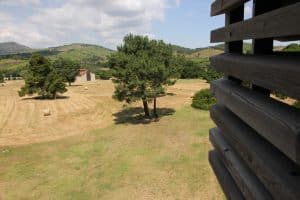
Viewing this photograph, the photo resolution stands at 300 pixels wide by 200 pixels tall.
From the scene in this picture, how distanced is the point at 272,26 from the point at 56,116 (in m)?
37.3

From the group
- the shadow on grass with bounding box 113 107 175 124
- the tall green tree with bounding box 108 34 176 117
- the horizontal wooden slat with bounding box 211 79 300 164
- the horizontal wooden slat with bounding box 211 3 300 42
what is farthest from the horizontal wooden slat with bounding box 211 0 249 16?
the shadow on grass with bounding box 113 107 175 124

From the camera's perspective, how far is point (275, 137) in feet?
5.77

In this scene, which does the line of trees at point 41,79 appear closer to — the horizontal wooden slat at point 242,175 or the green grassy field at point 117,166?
the green grassy field at point 117,166

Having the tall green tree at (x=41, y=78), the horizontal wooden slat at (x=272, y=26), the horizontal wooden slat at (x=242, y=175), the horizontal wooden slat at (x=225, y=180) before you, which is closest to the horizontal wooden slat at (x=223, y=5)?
the horizontal wooden slat at (x=272, y=26)

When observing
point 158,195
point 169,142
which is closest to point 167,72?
point 169,142

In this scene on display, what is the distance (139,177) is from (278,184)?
1682cm

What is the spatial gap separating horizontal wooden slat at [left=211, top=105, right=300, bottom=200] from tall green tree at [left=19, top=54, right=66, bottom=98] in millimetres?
47830

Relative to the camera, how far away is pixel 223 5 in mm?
3244

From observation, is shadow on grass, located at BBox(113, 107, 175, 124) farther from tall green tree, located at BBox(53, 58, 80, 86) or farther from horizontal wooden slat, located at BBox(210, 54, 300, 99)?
tall green tree, located at BBox(53, 58, 80, 86)

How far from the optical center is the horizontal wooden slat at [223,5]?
9.36 feet

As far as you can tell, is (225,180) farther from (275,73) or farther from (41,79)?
(41,79)

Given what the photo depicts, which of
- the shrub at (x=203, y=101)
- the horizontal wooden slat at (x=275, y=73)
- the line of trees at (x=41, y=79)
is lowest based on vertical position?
the shrub at (x=203, y=101)

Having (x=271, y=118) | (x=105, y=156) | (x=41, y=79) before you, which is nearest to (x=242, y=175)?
(x=271, y=118)

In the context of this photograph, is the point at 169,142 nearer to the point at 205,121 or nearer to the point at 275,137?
the point at 205,121
